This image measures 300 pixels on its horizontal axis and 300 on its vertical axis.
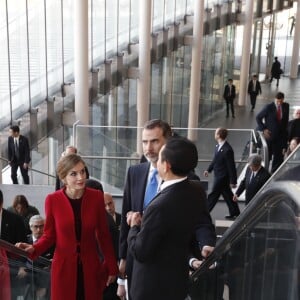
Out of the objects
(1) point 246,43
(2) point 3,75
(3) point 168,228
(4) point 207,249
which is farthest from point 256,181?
(1) point 246,43

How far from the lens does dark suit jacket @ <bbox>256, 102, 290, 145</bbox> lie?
420 inches

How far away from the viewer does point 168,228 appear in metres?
2.99

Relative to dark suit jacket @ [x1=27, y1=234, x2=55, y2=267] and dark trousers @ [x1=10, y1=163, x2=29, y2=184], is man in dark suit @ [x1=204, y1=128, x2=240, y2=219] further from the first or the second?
dark trousers @ [x1=10, y1=163, x2=29, y2=184]

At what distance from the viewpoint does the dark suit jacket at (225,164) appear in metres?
8.64

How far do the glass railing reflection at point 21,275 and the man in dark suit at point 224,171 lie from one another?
443cm

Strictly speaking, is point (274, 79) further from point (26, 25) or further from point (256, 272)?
point (256, 272)

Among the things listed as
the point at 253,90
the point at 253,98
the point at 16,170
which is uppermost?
the point at 16,170

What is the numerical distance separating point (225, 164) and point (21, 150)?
13.5ft

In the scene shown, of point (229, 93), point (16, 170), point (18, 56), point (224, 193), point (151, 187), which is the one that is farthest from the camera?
point (229, 93)

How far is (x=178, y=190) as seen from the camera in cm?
301

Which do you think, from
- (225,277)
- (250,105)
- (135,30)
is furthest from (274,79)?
(225,277)

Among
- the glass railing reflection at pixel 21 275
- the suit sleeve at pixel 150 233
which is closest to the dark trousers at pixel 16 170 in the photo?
the glass railing reflection at pixel 21 275

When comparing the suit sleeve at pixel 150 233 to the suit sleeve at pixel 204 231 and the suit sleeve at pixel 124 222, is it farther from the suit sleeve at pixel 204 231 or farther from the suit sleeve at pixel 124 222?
the suit sleeve at pixel 124 222

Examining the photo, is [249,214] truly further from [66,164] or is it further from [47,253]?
[47,253]
